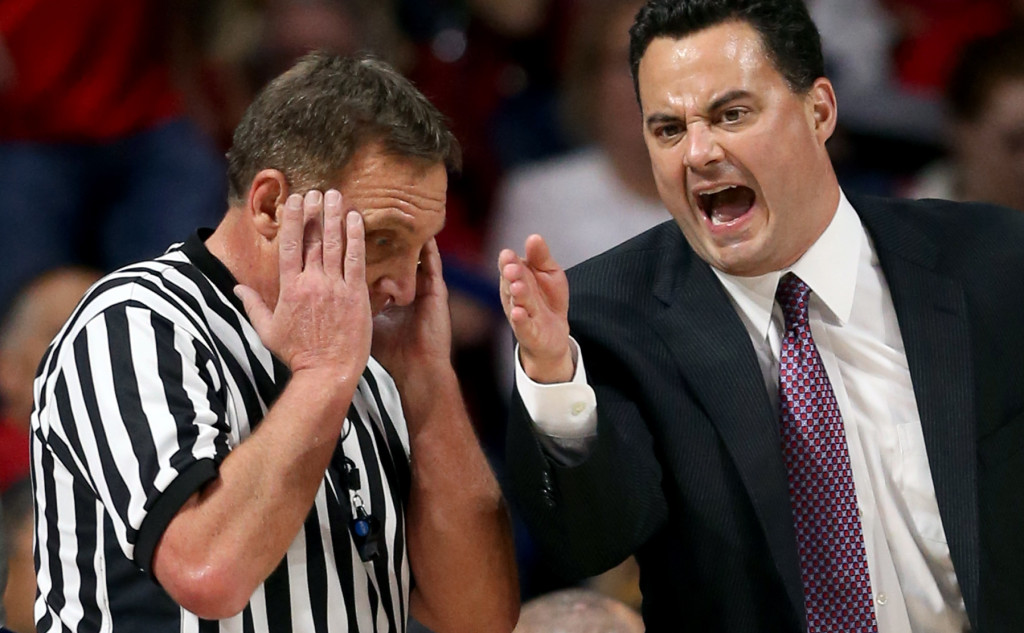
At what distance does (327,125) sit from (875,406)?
1067mm

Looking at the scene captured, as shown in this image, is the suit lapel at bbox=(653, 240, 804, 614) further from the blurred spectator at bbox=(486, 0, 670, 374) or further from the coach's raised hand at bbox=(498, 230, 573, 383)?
the blurred spectator at bbox=(486, 0, 670, 374)

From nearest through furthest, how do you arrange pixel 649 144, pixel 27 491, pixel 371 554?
pixel 371 554 < pixel 649 144 < pixel 27 491

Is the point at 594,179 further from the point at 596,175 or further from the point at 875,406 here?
the point at 875,406

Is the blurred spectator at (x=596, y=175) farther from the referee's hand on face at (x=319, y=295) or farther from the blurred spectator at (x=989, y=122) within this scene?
the referee's hand on face at (x=319, y=295)

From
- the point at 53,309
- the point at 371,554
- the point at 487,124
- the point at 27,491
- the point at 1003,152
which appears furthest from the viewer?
the point at 487,124

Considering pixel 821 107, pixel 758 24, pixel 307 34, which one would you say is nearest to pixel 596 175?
pixel 307 34

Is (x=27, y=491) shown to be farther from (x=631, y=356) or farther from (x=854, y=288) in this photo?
(x=854, y=288)

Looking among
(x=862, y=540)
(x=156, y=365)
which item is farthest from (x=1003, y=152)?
(x=156, y=365)

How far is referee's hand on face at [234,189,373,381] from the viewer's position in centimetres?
232

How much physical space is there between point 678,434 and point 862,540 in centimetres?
36

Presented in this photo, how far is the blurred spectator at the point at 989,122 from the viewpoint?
178 inches

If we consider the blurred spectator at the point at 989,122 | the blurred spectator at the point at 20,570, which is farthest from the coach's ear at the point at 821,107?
the blurred spectator at the point at 20,570

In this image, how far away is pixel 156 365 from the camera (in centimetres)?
226

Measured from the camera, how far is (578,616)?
9.16 ft
